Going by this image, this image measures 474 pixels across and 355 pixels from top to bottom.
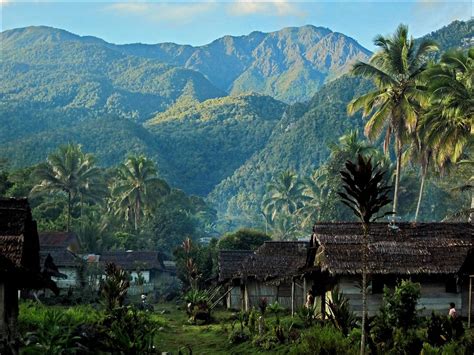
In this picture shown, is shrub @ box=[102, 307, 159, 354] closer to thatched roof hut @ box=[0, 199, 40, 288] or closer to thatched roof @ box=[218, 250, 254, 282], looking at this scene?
thatched roof hut @ box=[0, 199, 40, 288]

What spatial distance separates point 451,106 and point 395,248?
11790 mm

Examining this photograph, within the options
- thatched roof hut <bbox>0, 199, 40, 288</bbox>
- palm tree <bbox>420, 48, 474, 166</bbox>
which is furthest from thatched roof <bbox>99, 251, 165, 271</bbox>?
thatched roof hut <bbox>0, 199, 40, 288</bbox>

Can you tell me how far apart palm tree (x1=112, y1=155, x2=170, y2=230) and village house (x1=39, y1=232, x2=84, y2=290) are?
2218cm

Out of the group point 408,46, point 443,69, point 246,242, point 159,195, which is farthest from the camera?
point 159,195

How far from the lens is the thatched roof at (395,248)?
2848 centimetres

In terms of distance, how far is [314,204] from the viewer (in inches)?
3794

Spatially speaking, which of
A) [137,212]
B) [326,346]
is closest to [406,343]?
[326,346]

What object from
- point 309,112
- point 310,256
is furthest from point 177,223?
point 309,112

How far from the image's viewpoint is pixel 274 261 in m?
41.1

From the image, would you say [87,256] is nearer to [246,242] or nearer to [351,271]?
[246,242]

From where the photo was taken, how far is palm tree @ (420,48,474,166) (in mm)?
37906

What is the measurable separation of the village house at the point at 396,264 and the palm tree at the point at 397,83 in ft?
46.1

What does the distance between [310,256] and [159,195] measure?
64.0 meters

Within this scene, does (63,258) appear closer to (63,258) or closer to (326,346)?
(63,258)
